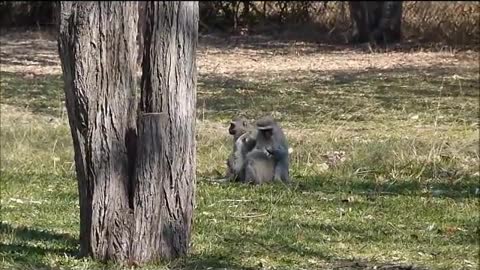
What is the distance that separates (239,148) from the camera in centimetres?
861

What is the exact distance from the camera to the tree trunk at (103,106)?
5.30 meters

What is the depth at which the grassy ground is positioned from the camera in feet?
20.1

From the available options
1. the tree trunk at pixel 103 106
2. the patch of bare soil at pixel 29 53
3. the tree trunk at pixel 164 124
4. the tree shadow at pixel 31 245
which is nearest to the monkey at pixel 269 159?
the tree shadow at pixel 31 245

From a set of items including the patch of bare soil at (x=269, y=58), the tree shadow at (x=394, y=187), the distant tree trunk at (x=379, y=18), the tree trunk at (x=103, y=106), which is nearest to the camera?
the tree trunk at (x=103, y=106)

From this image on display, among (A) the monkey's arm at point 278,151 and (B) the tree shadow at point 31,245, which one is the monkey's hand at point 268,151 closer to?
(A) the monkey's arm at point 278,151

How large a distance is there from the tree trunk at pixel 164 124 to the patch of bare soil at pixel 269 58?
34.1ft

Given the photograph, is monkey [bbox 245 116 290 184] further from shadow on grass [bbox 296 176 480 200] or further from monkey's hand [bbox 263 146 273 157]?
shadow on grass [bbox 296 176 480 200]

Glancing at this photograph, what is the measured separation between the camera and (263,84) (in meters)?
14.7

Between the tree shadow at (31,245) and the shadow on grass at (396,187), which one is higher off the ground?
the tree shadow at (31,245)

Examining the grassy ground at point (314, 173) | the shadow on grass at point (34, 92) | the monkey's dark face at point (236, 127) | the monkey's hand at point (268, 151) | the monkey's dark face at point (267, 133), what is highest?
the monkey's dark face at point (267, 133)

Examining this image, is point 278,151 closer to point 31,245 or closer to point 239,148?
point 239,148

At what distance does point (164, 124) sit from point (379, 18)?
1479 centimetres

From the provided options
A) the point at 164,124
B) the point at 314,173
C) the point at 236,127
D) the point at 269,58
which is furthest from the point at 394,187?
the point at 269,58

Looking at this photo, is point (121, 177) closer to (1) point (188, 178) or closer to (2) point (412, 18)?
(1) point (188, 178)
